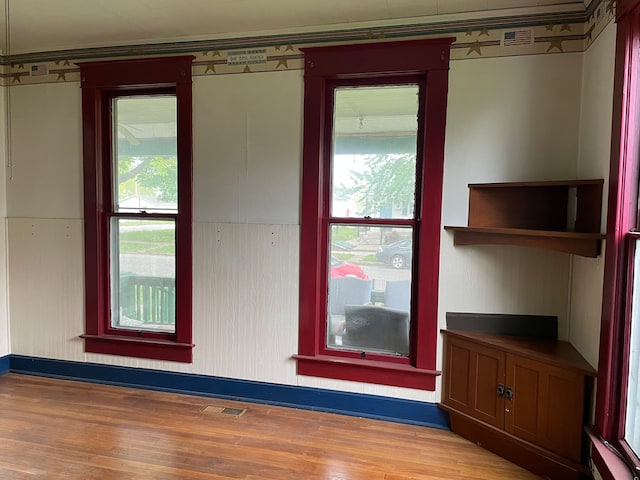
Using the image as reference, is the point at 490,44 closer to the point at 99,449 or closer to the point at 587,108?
the point at 587,108

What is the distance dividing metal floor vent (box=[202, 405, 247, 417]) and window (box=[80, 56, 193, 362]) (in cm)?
46

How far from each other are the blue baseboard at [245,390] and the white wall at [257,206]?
66 millimetres

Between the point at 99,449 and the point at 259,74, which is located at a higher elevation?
the point at 259,74

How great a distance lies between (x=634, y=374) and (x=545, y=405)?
1.92 feet

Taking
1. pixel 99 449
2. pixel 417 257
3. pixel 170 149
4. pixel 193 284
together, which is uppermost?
pixel 170 149

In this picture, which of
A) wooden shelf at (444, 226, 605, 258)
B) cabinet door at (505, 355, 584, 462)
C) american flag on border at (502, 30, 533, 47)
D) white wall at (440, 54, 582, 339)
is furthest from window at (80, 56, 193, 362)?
cabinet door at (505, 355, 584, 462)

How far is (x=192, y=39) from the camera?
3.28 meters

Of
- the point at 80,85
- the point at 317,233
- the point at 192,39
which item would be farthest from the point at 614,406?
the point at 80,85

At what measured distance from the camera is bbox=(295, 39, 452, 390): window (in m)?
2.95

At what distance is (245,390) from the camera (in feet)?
11.0

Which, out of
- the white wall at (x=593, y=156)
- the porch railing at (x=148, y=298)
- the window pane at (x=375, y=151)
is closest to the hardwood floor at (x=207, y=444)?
the porch railing at (x=148, y=298)

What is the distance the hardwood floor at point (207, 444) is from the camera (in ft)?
8.01

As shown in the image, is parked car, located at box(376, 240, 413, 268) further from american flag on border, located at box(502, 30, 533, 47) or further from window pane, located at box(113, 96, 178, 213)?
window pane, located at box(113, 96, 178, 213)

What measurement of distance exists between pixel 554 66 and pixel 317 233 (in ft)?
6.19
